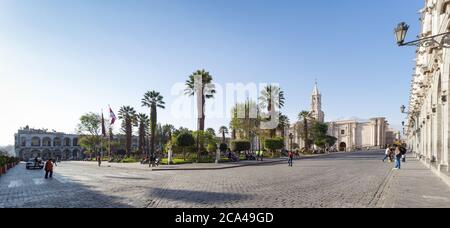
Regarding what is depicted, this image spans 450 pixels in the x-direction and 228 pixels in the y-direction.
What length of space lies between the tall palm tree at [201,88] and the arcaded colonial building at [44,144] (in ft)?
185

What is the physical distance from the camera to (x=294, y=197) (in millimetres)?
10070

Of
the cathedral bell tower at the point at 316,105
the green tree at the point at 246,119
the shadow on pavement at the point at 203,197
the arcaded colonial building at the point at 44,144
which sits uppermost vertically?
the cathedral bell tower at the point at 316,105

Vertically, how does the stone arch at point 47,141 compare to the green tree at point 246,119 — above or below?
below

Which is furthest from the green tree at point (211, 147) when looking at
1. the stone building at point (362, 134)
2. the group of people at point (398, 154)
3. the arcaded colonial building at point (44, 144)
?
the stone building at point (362, 134)

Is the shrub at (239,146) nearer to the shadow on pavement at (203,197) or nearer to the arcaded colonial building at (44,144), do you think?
the shadow on pavement at (203,197)

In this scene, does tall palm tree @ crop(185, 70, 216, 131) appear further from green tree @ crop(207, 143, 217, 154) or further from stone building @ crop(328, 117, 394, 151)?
stone building @ crop(328, 117, 394, 151)

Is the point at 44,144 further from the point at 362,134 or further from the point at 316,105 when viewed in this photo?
the point at 362,134

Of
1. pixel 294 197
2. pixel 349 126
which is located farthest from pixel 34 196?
pixel 349 126

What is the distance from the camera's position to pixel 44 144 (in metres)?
93.4

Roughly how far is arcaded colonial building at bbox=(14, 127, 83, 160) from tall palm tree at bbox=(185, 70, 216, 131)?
56449 mm

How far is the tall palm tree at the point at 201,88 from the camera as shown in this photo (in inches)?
1735

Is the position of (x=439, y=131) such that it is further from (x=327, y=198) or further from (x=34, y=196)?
(x=34, y=196)

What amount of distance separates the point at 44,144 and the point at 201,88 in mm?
72275
